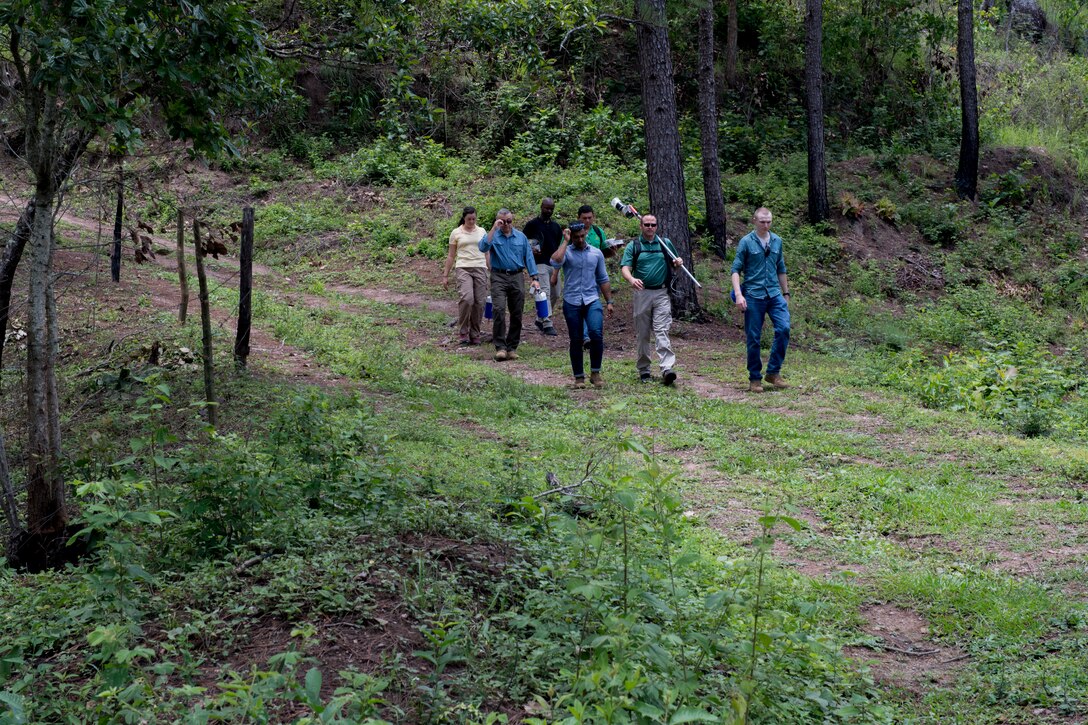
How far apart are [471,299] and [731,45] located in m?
15.1

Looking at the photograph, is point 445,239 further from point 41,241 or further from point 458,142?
point 41,241

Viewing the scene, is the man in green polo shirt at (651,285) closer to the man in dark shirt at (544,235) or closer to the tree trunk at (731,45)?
the man in dark shirt at (544,235)

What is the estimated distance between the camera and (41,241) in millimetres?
6637

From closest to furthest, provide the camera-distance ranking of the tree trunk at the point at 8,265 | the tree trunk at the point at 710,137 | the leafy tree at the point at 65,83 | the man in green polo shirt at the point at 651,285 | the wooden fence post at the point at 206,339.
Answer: the leafy tree at the point at 65,83, the tree trunk at the point at 8,265, the wooden fence post at the point at 206,339, the man in green polo shirt at the point at 651,285, the tree trunk at the point at 710,137

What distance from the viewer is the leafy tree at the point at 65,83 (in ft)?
21.3

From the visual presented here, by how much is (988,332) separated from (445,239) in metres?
10.0

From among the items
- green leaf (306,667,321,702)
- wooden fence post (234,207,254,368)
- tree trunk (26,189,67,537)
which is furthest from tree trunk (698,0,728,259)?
green leaf (306,667,321,702)

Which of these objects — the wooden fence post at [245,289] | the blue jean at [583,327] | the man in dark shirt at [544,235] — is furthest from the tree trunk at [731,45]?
the wooden fence post at [245,289]

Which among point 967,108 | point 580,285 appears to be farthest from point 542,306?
point 967,108

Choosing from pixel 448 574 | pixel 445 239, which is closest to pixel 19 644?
pixel 448 574

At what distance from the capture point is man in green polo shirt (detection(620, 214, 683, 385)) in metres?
11.9

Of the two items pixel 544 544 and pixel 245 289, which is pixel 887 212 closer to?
pixel 245 289

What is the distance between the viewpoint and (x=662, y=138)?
15664 mm

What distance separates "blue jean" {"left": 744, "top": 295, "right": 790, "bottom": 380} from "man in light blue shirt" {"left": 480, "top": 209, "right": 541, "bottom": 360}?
131 inches
